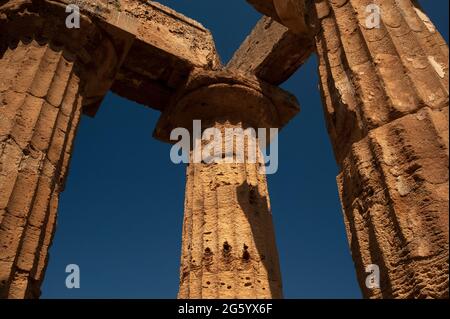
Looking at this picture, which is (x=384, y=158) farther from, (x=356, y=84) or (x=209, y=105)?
(x=209, y=105)

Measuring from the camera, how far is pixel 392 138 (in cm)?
402

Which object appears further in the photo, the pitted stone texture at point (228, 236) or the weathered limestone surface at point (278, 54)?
the weathered limestone surface at point (278, 54)

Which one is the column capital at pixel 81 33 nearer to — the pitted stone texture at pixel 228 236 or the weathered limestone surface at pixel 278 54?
the pitted stone texture at pixel 228 236

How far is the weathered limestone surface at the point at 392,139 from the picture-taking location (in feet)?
11.2

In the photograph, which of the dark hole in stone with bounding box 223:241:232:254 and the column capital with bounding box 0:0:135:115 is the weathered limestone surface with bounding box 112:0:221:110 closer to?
the column capital with bounding box 0:0:135:115

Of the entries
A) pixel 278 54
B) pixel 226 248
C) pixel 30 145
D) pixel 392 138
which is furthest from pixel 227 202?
pixel 392 138

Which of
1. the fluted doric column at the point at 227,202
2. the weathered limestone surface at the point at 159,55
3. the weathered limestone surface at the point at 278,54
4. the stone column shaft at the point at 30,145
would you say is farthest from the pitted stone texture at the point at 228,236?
the weathered limestone surface at the point at 278,54

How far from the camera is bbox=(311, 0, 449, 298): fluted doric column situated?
342cm

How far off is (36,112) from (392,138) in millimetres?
4969

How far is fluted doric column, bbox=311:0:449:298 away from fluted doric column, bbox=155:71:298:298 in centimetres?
356

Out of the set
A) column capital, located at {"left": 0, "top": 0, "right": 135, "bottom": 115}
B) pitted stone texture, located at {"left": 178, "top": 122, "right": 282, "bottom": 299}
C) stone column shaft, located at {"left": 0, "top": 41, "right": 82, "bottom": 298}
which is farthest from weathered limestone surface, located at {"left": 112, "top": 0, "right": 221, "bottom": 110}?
stone column shaft, located at {"left": 0, "top": 41, "right": 82, "bottom": 298}

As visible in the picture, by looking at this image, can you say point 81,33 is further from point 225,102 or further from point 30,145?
point 225,102

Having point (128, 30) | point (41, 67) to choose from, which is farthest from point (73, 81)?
point (128, 30)

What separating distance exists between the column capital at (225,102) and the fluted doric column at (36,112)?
1881mm
